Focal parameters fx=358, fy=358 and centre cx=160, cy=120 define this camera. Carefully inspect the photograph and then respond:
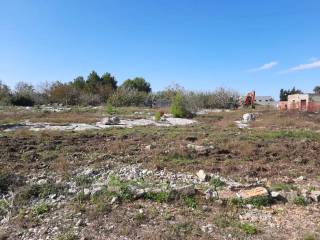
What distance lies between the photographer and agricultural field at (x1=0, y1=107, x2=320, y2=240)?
15.3ft

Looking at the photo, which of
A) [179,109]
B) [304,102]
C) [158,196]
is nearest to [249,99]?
[304,102]

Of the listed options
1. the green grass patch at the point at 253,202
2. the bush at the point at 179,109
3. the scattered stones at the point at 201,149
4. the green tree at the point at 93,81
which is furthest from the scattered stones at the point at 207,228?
the green tree at the point at 93,81

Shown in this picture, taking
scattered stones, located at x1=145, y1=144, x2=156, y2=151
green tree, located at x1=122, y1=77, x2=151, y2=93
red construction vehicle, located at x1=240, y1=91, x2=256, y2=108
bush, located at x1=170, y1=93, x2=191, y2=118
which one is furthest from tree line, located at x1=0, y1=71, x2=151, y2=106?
scattered stones, located at x1=145, y1=144, x2=156, y2=151

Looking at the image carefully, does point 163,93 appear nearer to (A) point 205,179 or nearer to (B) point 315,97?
(B) point 315,97

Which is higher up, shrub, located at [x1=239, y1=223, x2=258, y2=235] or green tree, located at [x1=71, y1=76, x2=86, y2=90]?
green tree, located at [x1=71, y1=76, x2=86, y2=90]

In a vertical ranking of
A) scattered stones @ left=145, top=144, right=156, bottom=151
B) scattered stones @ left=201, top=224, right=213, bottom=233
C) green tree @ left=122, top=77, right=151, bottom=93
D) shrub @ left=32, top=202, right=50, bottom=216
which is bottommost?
scattered stones @ left=201, top=224, right=213, bottom=233

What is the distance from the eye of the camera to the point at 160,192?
5613 millimetres

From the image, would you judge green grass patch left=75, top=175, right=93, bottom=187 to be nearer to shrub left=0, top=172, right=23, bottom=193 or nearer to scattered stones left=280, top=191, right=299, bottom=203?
shrub left=0, top=172, right=23, bottom=193

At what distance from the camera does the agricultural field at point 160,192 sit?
467 centimetres

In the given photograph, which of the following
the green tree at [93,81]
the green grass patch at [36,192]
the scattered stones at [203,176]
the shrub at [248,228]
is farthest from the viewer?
the green tree at [93,81]

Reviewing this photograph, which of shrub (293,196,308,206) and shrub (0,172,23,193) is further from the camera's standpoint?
shrub (0,172,23,193)

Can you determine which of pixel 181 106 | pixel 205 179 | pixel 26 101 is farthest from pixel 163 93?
pixel 205 179

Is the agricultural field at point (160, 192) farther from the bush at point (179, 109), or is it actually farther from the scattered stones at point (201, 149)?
the bush at point (179, 109)

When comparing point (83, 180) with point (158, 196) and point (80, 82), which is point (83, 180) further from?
point (80, 82)
